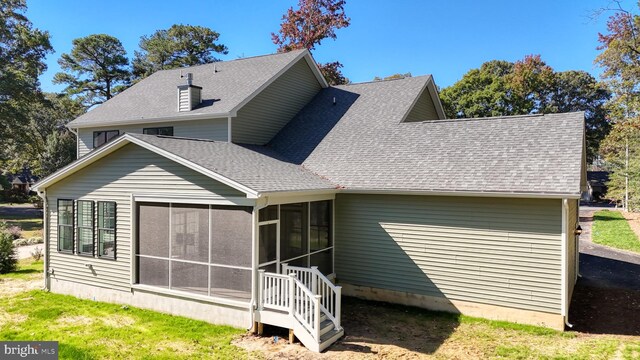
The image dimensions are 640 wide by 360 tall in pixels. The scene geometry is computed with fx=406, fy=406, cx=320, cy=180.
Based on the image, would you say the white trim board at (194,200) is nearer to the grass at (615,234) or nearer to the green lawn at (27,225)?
the green lawn at (27,225)

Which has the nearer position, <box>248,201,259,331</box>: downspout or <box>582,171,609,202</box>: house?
<box>248,201,259,331</box>: downspout

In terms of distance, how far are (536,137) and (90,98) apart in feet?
141

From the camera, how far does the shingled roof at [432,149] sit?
9.49m

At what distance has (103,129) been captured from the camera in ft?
55.3

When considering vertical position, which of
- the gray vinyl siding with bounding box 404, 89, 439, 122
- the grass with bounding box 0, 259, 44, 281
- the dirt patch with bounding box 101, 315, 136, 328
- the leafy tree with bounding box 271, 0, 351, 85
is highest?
the leafy tree with bounding box 271, 0, 351, 85

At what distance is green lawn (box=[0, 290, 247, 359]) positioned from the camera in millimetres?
7766

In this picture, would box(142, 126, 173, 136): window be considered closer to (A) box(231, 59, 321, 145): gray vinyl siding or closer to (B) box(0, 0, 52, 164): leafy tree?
(A) box(231, 59, 321, 145): gray vinyl siding

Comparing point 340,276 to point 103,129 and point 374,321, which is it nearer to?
point 374,321

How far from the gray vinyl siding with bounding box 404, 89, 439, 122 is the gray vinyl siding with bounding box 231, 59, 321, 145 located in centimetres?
459

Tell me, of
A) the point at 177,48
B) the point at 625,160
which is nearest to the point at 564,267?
the point at 625,160

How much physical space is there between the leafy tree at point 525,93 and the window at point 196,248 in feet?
102

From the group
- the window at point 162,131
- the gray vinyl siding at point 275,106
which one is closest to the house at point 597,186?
the gray vinyl siding at point 275,106

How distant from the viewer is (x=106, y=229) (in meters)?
10.9

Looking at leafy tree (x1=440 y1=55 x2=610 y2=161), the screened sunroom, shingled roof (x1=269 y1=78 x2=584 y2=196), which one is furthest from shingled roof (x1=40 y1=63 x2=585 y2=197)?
leafy tree (x1=440 y1=55 x2=610 y2=161)
